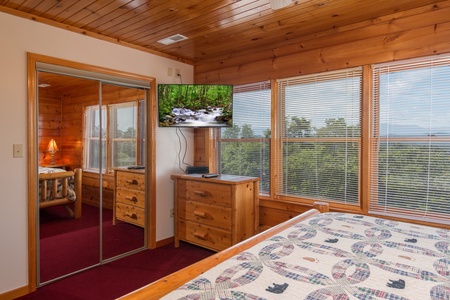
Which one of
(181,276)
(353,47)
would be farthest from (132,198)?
(353,47)

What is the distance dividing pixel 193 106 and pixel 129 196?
1378mm

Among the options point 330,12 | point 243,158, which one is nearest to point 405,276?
point 330,12

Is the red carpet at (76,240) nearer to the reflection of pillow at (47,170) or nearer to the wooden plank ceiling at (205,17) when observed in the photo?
the reflection of pillow at (47,170)

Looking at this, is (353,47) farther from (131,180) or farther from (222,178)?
(131,180)

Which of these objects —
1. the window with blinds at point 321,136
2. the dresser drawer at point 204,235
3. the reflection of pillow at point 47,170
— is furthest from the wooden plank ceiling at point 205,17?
the dresser drawer at point 204,235

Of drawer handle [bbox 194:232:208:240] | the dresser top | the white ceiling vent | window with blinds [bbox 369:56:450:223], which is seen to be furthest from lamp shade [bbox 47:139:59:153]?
window with blinds [bbox 369:56:450:223]

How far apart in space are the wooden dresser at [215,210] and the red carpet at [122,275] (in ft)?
0.75

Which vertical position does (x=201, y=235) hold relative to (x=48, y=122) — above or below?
below

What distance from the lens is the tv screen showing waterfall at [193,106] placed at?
11.5 ft

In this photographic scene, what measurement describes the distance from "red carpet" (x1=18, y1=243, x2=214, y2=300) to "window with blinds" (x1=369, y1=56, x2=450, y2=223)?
6.99 ft

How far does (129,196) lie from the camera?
345 cm

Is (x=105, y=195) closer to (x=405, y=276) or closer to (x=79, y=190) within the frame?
(x=79, y=190)

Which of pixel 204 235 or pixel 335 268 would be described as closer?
pixel 335 268

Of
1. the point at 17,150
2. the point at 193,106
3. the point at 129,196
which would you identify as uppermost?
the point at 193,106
